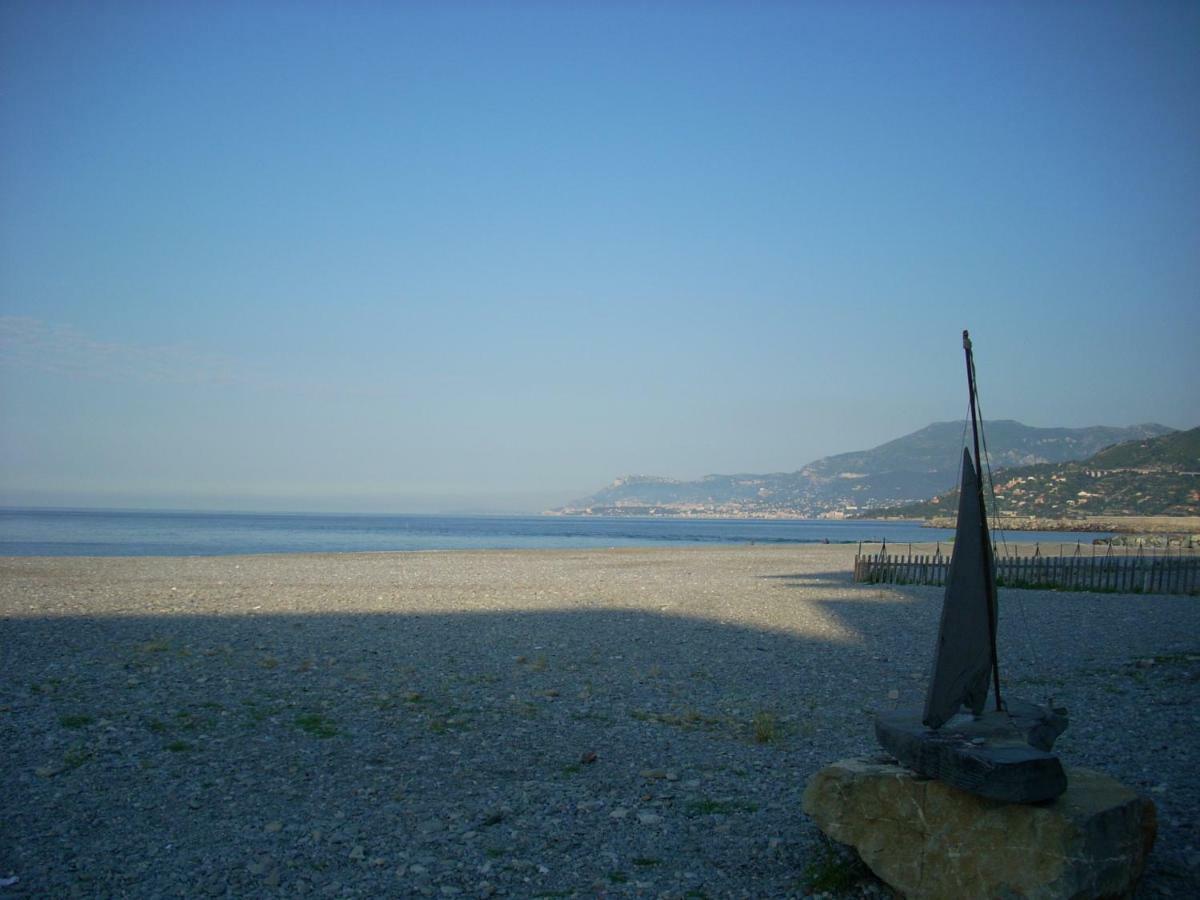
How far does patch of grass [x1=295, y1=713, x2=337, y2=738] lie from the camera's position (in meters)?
8.58

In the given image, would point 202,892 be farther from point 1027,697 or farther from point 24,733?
point 1027,697

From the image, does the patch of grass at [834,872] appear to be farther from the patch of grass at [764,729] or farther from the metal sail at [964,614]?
the patch of grass at [764,729]

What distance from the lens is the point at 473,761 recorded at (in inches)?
309

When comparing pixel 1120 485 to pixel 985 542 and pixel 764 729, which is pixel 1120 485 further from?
pixel 985 542

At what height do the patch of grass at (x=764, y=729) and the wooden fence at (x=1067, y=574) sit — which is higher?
the patch of grass at (x=764, y=729)

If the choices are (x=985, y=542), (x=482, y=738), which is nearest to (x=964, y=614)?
(x=985, y=542)

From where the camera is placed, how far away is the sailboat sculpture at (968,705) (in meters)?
4.76

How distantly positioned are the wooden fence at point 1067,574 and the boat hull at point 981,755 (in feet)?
63.9

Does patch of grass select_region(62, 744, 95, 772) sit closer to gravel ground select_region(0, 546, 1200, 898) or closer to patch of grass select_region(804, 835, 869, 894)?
gravel ground select_region(0, 546, 1200, 898)

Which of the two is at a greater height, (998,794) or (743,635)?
(998,794)

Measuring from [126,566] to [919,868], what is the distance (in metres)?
33.9

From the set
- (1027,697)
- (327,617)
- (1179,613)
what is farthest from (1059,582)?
(327,617)

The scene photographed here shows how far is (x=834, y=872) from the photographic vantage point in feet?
17.6

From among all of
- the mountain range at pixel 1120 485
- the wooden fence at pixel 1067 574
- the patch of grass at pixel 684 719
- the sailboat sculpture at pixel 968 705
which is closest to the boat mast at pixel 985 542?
the sailboat sculpture at pixel 968 705
